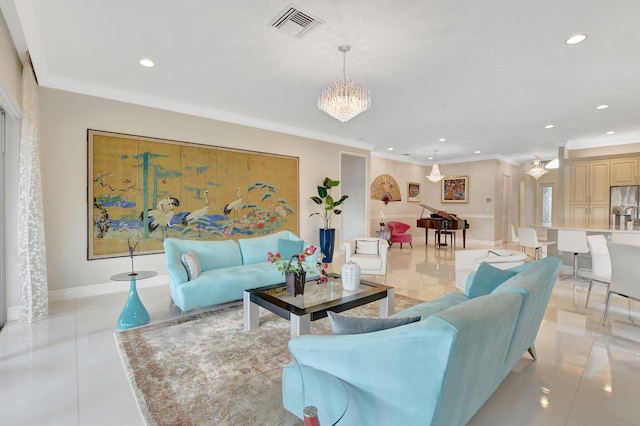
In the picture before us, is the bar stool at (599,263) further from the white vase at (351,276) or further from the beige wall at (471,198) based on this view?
the beige wall at (471,198)

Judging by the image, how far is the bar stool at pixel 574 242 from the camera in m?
5.28

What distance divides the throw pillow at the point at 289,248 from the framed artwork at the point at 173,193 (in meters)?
1.48

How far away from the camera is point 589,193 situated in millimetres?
7613

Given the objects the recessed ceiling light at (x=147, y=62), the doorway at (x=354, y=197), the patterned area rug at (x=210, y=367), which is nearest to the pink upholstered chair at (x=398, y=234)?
the doorway at (x=354, y=197)

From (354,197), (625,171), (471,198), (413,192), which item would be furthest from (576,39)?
(413,192)

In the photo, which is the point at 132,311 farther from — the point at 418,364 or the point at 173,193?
the point at 418,364

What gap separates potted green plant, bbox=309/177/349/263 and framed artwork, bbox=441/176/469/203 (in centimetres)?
585

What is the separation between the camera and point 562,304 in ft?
13.5

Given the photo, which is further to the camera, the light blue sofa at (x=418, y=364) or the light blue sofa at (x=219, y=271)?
the light blue sofa at (x=219, y=271)

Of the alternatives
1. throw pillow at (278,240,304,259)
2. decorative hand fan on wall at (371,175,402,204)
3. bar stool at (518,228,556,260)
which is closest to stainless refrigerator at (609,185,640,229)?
bar stool at (518,228,556,260)

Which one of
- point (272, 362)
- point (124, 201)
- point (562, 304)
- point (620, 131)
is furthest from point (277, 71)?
point (620, 131)

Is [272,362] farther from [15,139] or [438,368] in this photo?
[15,139]

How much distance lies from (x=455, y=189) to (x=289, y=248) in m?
8.52

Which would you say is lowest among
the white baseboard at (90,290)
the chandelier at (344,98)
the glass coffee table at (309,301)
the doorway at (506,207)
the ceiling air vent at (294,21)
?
the white baseboard at (90,290)
